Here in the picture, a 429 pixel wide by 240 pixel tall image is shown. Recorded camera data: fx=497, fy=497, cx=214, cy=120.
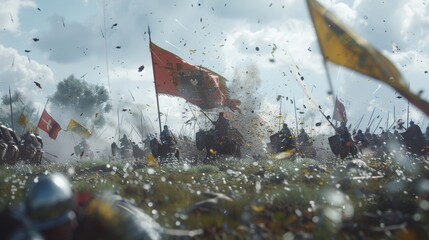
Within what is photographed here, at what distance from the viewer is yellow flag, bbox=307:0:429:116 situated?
5.78 meters

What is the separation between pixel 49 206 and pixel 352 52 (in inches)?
181

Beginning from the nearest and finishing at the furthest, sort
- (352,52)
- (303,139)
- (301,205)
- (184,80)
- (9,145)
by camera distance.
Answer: (352,52) < (301,205) < (184,80) < (9,145) < (303,139)

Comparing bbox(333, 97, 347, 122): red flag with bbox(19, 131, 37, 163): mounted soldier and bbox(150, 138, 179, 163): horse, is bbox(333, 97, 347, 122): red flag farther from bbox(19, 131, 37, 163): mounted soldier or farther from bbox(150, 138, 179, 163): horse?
bbox(19, 131, 37, 163): mounted soldier

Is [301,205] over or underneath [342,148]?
underneath

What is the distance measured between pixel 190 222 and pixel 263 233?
837 mm

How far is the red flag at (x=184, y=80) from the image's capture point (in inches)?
663

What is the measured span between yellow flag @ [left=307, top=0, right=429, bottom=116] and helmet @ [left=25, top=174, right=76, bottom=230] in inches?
150

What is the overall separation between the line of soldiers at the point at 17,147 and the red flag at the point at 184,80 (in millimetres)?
5517

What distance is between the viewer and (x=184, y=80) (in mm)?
16734

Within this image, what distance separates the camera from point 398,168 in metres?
10.6

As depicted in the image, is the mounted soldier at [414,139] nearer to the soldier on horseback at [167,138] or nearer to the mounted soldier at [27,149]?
the soldier on horseback at [167,138]

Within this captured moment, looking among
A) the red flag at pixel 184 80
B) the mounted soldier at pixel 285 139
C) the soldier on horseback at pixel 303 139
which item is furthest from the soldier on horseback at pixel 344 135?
the soldier on horseback at pixel 303 139

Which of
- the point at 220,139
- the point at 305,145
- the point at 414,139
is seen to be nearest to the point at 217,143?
the point at 220,139

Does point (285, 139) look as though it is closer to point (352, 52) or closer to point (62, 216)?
point (352, 52)
